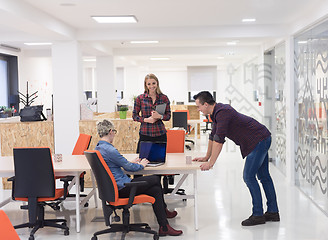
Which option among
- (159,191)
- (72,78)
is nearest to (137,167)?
(159,191)

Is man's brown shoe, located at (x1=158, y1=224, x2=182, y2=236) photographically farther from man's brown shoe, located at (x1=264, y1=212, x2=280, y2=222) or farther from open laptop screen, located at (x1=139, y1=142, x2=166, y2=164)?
man's brown shoe, located at (x1=264, y1=212, x2=280, y2=222)

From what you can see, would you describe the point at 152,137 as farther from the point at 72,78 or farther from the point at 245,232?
the point at 72,78

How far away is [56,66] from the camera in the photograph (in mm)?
7895

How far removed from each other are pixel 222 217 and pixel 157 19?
3.35 metres

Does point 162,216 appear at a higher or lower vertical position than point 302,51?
lower

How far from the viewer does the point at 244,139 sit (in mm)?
5016

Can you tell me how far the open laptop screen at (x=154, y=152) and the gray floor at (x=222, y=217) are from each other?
85cm

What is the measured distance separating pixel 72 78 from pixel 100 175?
385 cm

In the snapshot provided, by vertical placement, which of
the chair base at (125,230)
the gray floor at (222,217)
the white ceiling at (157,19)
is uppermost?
the white ceiling at (157,19)

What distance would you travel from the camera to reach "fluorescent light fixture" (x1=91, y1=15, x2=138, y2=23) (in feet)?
22.4

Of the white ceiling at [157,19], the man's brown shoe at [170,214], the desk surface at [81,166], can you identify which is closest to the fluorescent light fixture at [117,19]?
the white ceiling at [157,19]

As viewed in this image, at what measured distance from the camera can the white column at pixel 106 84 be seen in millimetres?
10844

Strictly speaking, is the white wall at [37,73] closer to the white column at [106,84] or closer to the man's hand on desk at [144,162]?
the white column at [106,84]

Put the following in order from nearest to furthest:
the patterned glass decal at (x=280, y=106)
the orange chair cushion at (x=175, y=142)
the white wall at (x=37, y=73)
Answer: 1. the orange chair cushion at (x=175, y=142)
2. the patterned glass decal at (x=280, y=106)
3. the white wall at (x=37, y=73)
